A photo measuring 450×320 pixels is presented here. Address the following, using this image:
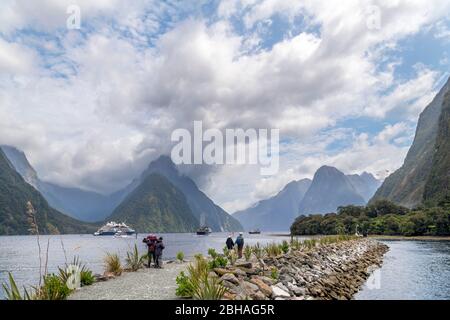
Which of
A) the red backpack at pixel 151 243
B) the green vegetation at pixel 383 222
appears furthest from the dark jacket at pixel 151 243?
the green vegetation at pixel 383 222

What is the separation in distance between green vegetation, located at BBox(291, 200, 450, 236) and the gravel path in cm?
12243

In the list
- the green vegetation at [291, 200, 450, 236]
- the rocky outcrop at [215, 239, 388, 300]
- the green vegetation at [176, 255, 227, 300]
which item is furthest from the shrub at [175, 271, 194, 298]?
the green vegetation at [291, 200, 450, 236]

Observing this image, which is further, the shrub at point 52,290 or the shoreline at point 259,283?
the shoreline at point 259,283

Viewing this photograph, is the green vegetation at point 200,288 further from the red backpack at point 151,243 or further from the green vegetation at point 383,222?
the green vegetation at point 383,222

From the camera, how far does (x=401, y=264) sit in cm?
5319

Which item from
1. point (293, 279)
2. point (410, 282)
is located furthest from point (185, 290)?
point (410, 282)

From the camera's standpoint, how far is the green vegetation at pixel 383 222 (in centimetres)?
12875

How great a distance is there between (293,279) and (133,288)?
10.3m

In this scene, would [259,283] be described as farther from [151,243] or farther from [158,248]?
[151,243]

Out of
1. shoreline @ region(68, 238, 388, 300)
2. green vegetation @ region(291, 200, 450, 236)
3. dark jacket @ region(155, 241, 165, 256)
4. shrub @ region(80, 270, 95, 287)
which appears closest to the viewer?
shoreline @ region(68, 238, 388, 300)

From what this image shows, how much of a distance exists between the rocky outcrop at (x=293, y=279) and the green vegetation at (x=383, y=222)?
105 meters

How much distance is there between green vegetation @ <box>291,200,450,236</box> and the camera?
422ft

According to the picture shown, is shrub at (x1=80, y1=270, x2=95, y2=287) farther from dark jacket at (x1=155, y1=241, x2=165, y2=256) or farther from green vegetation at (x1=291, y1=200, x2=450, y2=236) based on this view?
green vegetation at (x1=291, y1=200, x2=450, y2=236)
